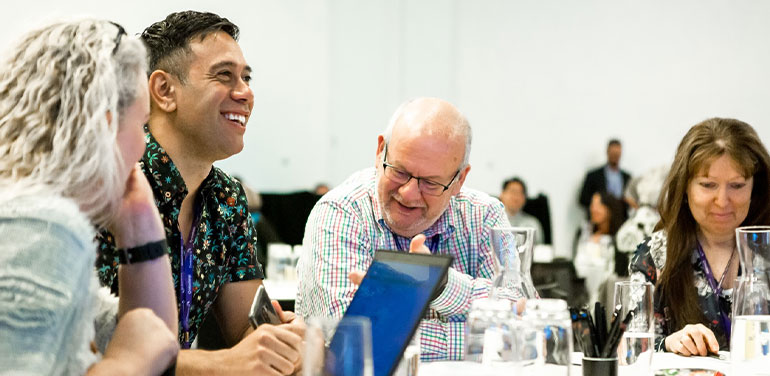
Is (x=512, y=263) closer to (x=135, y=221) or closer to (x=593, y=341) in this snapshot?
(x=593, y=341)

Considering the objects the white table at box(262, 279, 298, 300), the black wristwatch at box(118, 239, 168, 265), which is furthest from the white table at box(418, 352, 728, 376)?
the white table at box(262, 279, 298, 300)

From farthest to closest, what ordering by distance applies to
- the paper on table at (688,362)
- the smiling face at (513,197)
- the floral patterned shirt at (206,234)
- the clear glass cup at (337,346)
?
1. the smiling face at (513,197)
2. the floral patterned shirt at (206,234)
3. the paper on table at (688,362)
4. the clear glass cup at (337,346)

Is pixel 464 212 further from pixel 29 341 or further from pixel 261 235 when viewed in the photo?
pixel 261 235

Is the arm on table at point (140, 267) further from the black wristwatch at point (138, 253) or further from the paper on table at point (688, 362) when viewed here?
the paper on table at point (688, 362)

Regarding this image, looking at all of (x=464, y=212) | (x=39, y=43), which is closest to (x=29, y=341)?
(x=39, y=43)

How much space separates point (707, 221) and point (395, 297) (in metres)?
1.58

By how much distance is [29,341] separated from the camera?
45.4 inches

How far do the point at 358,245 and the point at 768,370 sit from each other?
3.37ft

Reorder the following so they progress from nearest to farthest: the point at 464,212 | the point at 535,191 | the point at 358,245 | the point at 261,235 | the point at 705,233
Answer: the point at 358,245, the point at 464,212, the point at 705,233, the point at 261,235, the point at 535,191

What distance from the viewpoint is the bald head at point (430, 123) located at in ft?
7.34

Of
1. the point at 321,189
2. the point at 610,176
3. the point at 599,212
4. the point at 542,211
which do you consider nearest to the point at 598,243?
the point at 599,212

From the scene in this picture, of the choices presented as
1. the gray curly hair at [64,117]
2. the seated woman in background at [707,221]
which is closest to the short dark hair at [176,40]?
the gray curly hair at [64,117]

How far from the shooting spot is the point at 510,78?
10148mm

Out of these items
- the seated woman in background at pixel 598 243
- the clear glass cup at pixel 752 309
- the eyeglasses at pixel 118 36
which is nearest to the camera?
the eyeglasses at pixel 118 36
